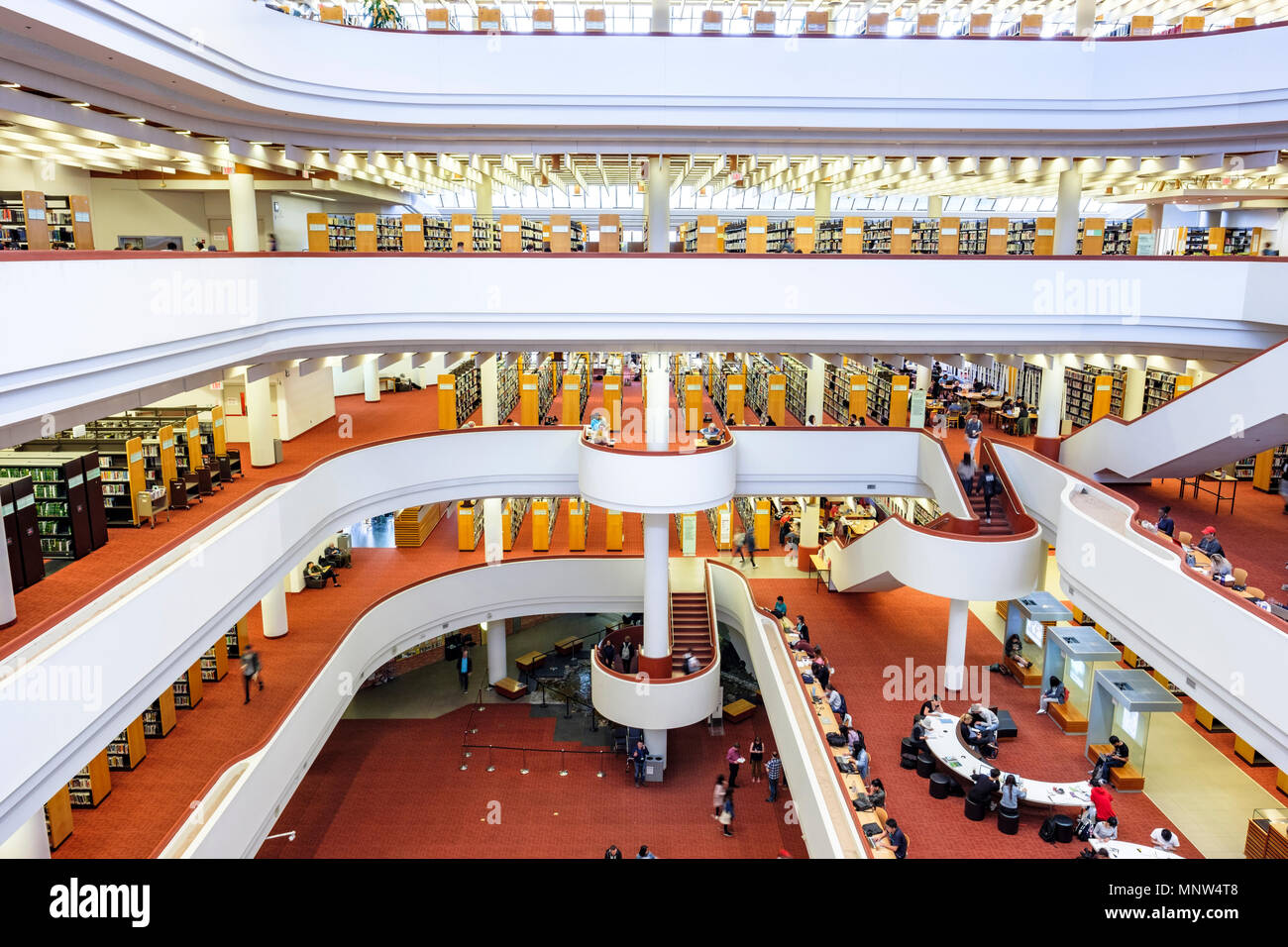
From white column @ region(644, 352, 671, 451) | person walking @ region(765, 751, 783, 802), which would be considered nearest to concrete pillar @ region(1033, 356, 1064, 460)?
white column @ region(644, 352, 671, 451)

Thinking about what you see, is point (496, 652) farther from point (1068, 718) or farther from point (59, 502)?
point (1068, 718)

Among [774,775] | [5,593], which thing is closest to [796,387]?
[774,775]

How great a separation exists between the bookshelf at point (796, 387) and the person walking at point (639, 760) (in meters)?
8.52

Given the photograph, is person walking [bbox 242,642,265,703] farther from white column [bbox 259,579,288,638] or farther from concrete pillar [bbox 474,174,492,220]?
concrete pillar [bbox 474,174,492,220]

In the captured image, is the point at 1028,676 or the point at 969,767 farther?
the point at 1028,676

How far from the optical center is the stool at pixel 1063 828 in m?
10.4

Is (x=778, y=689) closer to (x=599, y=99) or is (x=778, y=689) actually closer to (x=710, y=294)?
(x=710, y=294)

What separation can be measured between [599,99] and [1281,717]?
452 inches

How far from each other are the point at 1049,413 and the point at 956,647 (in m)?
5.09

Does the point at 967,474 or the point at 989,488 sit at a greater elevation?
the point at 967,474

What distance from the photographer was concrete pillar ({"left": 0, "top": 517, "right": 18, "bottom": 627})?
790 centimetres

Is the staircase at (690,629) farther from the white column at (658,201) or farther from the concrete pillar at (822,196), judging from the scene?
the concrete pillar at (822,196)

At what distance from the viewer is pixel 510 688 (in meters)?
19.9
